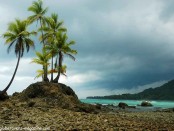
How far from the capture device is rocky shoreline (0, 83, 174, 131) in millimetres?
20750

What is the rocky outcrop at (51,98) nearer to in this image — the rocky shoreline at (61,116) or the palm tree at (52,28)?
the rocky shoreline at (61,116)

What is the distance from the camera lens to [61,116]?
26000 mm

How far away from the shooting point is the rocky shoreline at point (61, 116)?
817 inches

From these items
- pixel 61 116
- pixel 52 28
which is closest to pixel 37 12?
pixel 52 28

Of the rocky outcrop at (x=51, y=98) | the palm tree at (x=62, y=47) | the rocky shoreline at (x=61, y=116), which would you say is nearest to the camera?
the rocky shoreline at (x=61, y=116)

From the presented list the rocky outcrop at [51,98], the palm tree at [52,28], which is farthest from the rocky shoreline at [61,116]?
the palm tree at [52,28]

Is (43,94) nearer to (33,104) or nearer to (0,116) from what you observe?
(33,104)

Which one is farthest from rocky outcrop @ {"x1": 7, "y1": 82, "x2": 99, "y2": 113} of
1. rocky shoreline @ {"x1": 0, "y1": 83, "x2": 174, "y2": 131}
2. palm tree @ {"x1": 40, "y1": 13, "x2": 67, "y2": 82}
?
palm tree @ {"x1": 40, "y1": 13, "x2": 67, "y2": 82}

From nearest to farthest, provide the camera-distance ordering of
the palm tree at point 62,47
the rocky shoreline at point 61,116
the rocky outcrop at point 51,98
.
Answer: the rocky shoreline at point 61,116 → the rocky outcrop at point 51,98 → the palm tree at point 62,47

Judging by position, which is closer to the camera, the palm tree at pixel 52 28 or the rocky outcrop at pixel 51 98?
the rocky outcrop at pixel 51 98

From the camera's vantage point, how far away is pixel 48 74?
6419 centimetres

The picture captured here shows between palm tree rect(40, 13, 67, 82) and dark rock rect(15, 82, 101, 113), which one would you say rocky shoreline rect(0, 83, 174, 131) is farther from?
palm tree rect(40, 13, 67, 82)

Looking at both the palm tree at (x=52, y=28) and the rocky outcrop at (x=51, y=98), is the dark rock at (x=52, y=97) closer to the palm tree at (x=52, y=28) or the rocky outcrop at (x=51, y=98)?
the rocky outcrop at (x=51, y=98)

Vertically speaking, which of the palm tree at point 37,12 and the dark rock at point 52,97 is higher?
the palm tree at point 37,12
